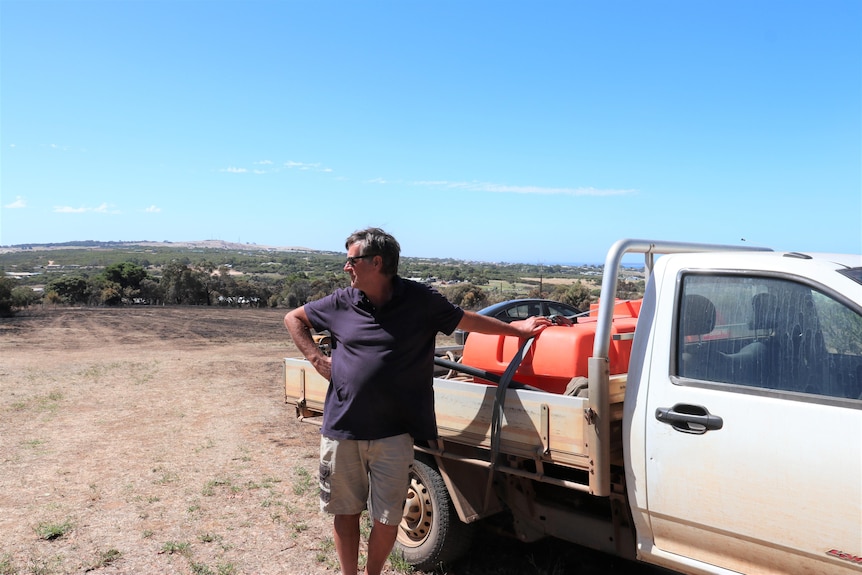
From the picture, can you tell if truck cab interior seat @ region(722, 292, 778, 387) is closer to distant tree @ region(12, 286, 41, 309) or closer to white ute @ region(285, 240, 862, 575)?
white ute @ region(285, 240, 862, 575)

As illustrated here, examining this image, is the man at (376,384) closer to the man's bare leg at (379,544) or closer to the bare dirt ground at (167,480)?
the man's bare leg at (379,544)

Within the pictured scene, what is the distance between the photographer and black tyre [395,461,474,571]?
411 centimetres

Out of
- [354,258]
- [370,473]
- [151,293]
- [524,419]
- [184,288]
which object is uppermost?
[354,258]

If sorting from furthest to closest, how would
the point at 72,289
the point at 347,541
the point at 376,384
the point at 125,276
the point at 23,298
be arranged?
1. the point at 125,276
2. the point at 72,289
3. the point at 23,298
4. the point at 347,541
5. the point at 376,384

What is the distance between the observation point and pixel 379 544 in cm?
350

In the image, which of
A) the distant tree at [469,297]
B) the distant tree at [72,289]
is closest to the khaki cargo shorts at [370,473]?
the distant tree at [469,297]

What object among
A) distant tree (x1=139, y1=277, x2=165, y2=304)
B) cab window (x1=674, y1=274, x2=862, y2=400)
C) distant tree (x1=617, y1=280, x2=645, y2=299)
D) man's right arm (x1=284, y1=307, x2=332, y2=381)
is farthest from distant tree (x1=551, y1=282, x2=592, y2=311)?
distant tree (x1=139, y1=277, x2=165, y2=304)

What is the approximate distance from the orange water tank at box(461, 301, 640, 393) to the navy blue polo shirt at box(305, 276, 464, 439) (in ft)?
1.83

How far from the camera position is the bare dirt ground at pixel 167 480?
4.53 metres

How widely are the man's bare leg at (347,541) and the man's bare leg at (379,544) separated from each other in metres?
0.10

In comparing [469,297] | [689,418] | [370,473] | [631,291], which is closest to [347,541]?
[370,473]

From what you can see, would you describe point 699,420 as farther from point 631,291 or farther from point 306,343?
point 631,291

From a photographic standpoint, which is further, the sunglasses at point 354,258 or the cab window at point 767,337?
the sunglasses at point 354,258

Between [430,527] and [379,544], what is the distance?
770 mm
